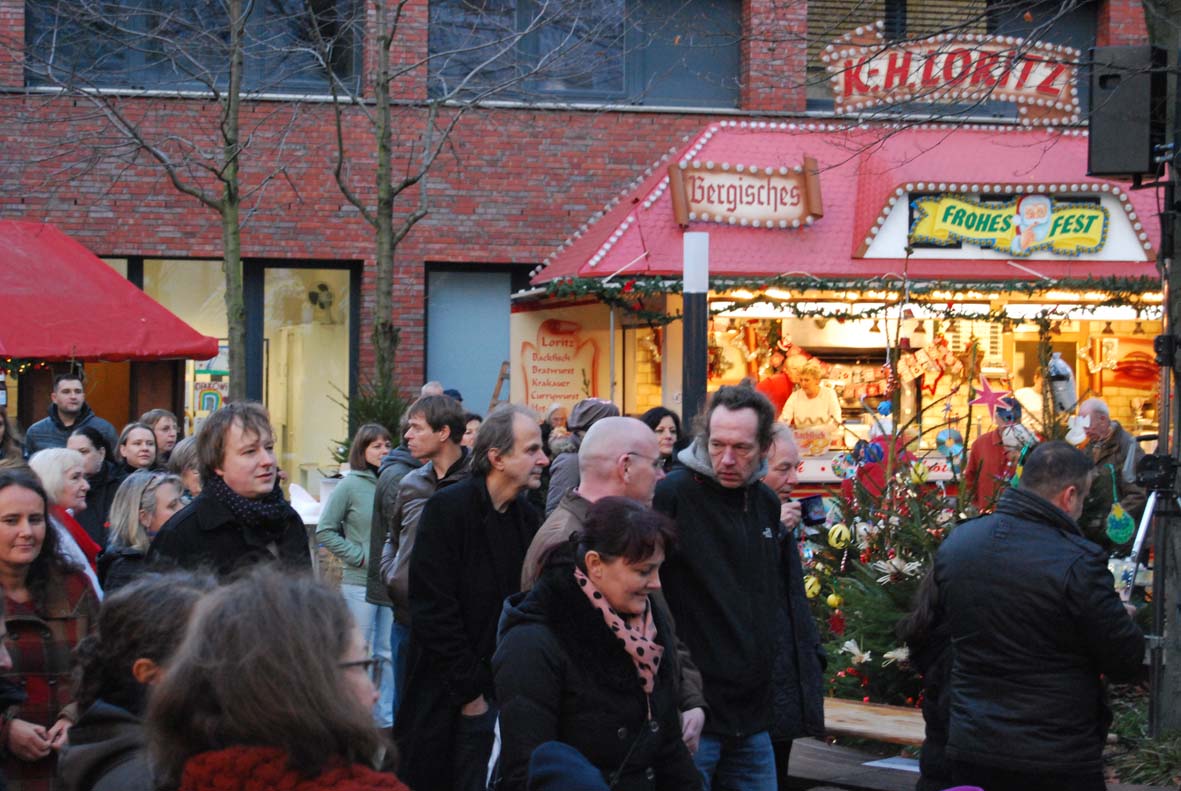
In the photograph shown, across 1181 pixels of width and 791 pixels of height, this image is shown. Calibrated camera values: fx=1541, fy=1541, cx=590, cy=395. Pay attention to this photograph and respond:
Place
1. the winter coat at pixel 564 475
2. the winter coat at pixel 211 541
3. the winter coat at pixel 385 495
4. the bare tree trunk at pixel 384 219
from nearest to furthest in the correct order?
the winter coat at pixel 211 541, the winter coat at pixel 564 475, the winter coat at pixel 385 495, the bare tree trunk at pixel 384 219

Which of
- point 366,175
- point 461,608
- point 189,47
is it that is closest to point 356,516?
point 461,608

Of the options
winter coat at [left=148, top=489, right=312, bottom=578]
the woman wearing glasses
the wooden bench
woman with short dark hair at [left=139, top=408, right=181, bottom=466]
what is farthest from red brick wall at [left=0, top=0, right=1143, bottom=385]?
winter coat at [left=148, top=489, right=312, bottom=578]

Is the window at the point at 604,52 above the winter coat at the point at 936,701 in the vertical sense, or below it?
above

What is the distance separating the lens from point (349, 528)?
9.55 metres

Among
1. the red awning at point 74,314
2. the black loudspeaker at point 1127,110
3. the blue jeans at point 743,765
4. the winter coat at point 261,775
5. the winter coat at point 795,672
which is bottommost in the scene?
the blue jeans at point 743,765

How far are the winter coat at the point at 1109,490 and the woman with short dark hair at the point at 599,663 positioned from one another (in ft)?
15.2

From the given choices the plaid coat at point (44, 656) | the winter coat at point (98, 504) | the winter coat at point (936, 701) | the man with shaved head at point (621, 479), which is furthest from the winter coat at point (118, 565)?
the winter coat at point (98, 504)

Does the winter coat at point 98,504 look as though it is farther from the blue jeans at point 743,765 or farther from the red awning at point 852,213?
the red awning at point 852,213

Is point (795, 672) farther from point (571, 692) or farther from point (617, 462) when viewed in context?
point (571, 692)

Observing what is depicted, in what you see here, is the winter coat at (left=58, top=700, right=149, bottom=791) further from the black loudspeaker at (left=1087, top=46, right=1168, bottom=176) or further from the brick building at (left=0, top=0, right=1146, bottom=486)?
→ the brick building at (left=0, top=0, right=1146, bottom=486)

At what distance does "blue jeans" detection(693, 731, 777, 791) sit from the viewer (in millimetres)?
5223

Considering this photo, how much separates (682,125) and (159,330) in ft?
24.3

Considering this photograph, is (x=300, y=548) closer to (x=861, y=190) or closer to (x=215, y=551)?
(x=215, y=551)

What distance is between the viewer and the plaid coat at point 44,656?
15.2ft
